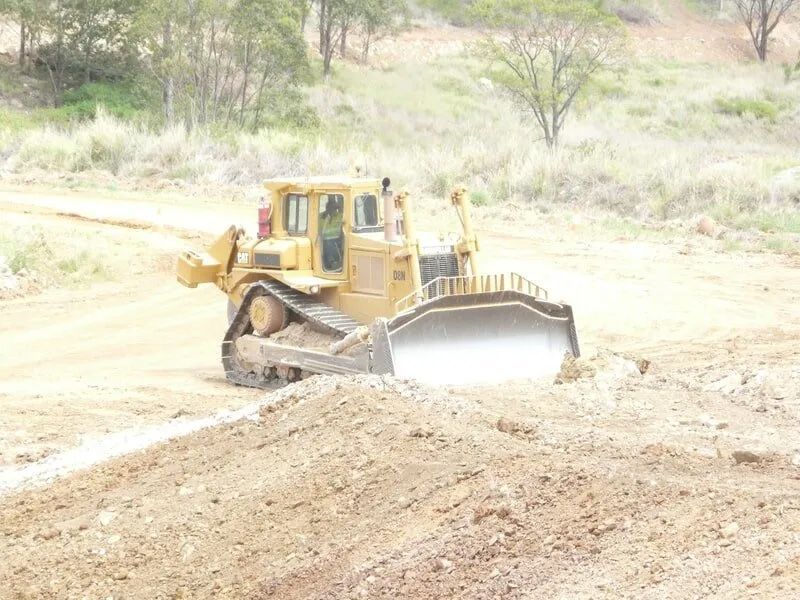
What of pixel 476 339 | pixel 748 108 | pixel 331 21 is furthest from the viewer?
pixel 331 21

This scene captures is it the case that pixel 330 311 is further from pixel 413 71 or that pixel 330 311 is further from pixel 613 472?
pixel 413 71

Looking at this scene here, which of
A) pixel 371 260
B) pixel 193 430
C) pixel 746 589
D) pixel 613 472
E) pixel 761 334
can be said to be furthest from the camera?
pixel 761 334

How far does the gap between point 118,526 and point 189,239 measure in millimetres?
14587

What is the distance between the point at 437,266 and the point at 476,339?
1064 mm

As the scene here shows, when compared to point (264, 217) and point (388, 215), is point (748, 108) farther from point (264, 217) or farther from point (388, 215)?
point (388, 215)

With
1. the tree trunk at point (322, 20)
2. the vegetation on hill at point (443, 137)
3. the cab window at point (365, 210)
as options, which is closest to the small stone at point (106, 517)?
the cab window at point (365, 210)

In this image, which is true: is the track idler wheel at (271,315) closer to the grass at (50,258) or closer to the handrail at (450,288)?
the handrail at (450,288)

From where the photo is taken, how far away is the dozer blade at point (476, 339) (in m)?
11.9

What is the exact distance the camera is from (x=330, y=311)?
1328 cm

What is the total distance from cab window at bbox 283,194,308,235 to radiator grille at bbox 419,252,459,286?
1.47 metres

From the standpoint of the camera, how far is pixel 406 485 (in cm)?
795

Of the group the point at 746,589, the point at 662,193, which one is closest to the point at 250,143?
the point at 662,193

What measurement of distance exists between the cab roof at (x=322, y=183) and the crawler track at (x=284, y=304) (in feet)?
3.52

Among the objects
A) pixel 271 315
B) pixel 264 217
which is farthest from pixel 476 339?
pixel 264 217
